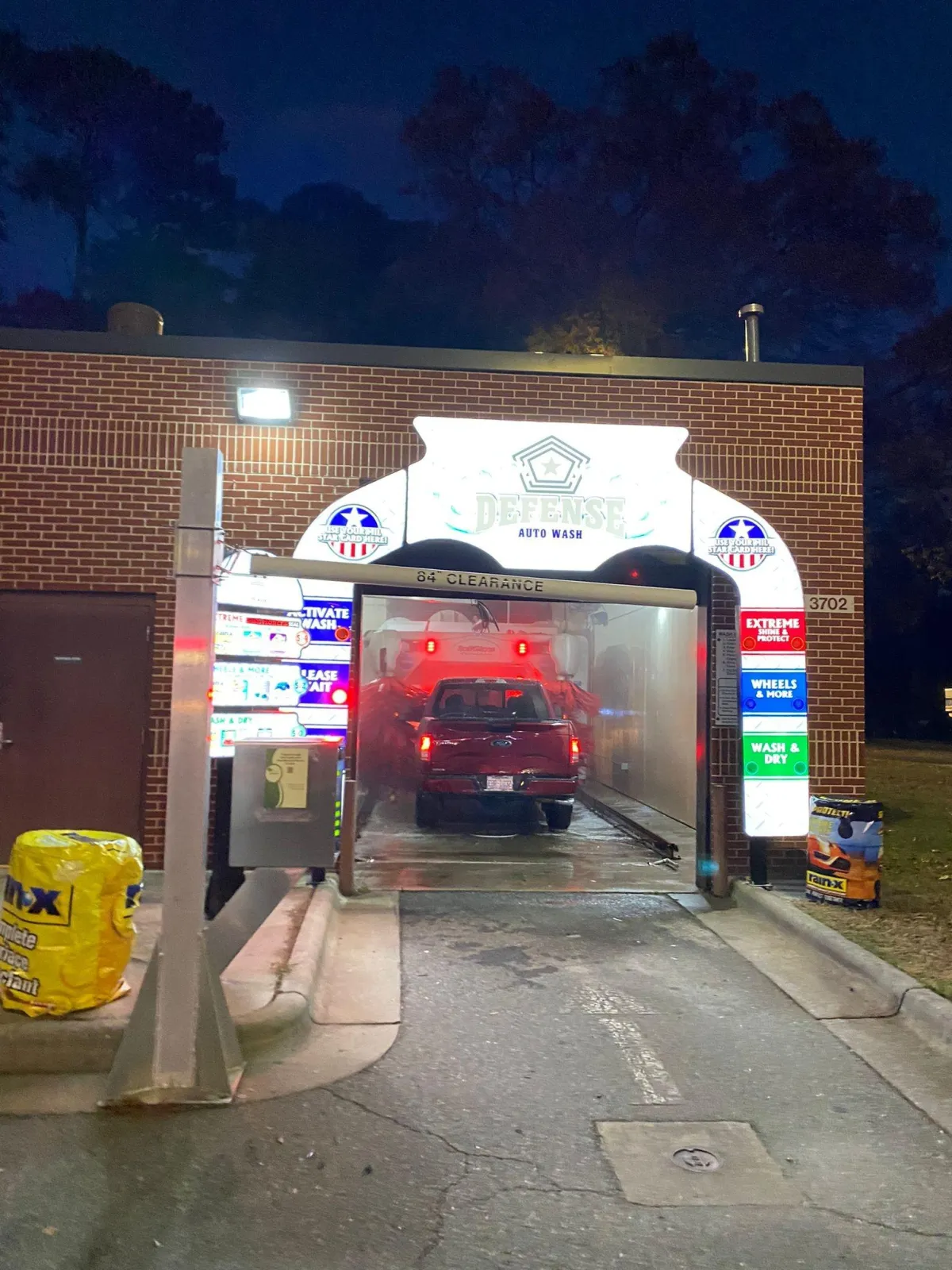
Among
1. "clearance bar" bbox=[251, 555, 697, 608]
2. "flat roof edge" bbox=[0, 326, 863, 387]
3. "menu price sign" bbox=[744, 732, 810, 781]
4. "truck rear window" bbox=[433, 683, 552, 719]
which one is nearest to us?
"clearance bar" bbox=[251, 555, 697, 608]

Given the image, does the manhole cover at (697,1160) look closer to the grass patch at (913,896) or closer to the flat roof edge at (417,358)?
the grass patch at (913,896)

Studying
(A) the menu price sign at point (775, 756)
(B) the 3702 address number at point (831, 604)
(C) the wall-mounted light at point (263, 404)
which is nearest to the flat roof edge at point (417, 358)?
(C) the wall-mounted light at point (263, 404)

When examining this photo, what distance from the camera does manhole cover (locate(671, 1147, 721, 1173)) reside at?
4031mm

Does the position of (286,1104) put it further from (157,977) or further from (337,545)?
(337,545)

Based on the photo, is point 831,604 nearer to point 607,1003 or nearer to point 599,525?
point 599,525

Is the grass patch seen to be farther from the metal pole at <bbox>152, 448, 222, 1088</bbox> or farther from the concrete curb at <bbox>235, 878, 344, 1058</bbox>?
the metal pole at <bbox>152, 448, 222, 1088</bbox>

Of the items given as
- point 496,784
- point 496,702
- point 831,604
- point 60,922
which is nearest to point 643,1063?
point 60,922

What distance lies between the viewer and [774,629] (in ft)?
29.7

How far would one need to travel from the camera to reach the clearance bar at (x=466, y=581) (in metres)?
4.73

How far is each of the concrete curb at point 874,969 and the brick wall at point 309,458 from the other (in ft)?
4.33

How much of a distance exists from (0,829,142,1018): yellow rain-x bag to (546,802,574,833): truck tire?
25.3 feet

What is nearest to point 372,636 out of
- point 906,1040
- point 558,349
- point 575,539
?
point 558,349

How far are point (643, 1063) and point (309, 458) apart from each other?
623 centimetres

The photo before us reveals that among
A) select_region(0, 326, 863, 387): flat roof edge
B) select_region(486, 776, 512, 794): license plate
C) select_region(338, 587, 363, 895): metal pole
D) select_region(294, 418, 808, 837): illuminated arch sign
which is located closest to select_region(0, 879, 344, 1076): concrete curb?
select_region(338, 587, 363, 895): metal pole
